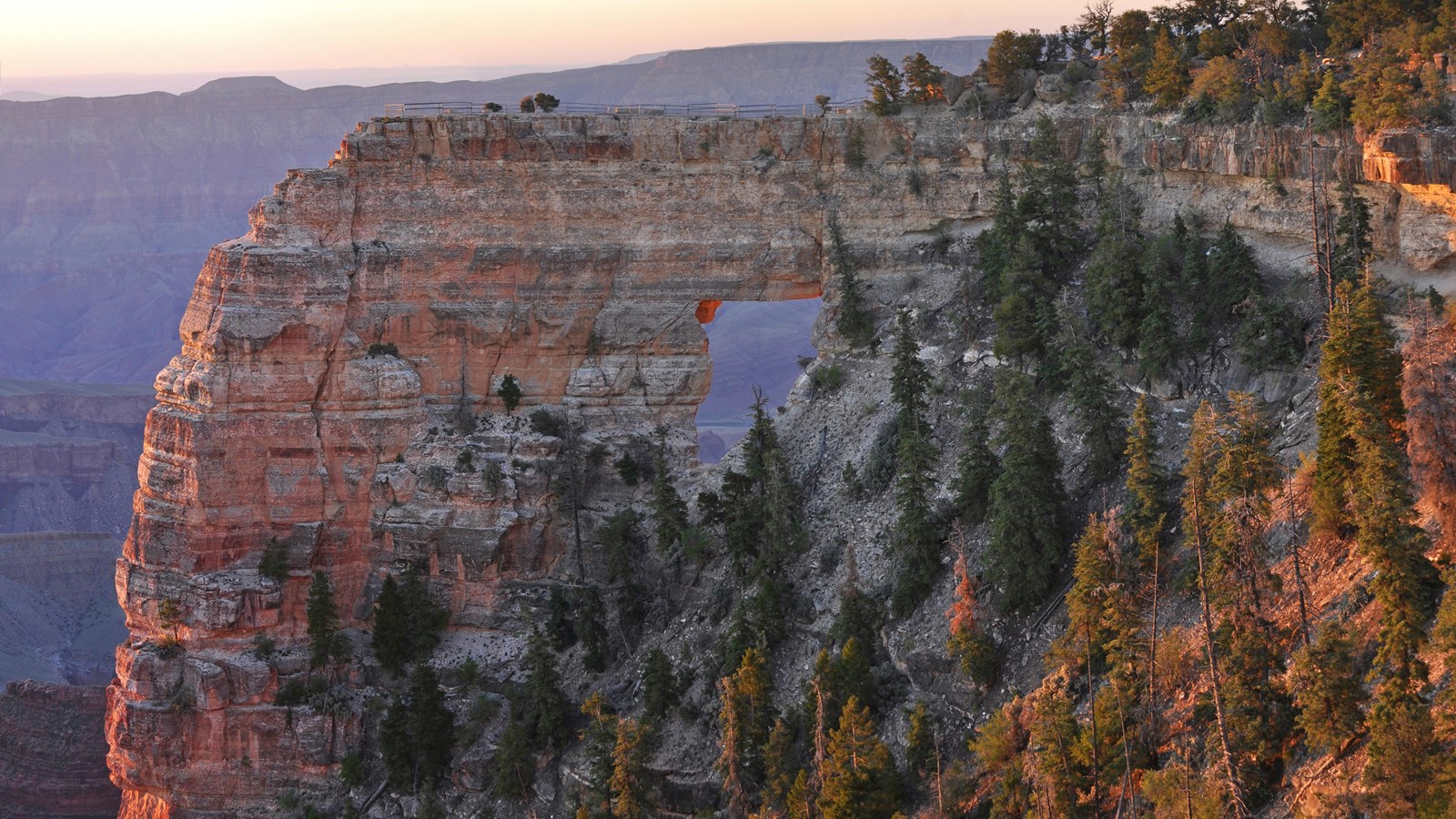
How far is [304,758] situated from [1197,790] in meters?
39.4

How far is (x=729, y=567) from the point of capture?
2408 inches

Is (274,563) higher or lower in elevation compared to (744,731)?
higher

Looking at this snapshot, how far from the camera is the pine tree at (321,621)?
65062 mm

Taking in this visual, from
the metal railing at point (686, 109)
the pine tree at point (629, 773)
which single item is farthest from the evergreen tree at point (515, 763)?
the metal railing at point (686, 109)

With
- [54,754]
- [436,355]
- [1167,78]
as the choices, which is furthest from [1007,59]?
[54,754]

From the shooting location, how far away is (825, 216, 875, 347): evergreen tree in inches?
2544

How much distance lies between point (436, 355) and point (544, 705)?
50.0 feet

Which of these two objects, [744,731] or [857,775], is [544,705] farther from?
[857,775]

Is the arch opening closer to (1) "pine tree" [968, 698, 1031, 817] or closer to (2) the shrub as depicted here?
(2) the shrub

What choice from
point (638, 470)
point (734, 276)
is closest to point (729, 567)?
point (638, 470)

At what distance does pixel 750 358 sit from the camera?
7052 inches

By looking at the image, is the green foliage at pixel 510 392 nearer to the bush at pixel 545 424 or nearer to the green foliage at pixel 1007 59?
the bush at pixel 545 424

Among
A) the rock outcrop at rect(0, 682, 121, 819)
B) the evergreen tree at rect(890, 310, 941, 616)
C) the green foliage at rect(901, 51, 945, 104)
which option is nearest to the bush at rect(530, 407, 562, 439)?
the evergreen tree at rect(890, 310, 941, 616)

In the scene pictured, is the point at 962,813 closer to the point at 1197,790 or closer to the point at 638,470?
the point at 1197,790
